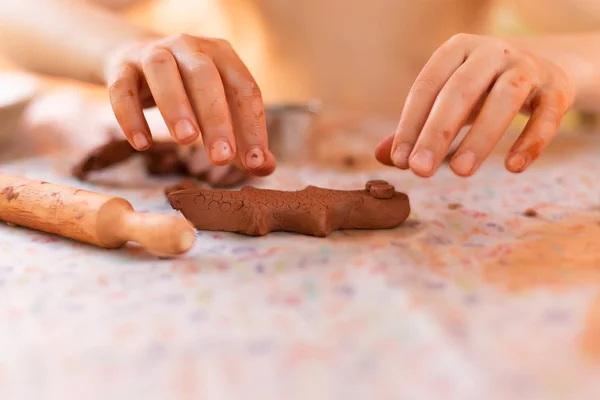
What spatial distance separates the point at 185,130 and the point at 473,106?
0.31 meters

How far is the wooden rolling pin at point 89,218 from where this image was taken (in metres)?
0.54

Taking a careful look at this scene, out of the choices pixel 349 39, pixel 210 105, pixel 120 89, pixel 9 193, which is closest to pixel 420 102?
pixel 210 105

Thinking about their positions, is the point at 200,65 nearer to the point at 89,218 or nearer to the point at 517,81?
the point at 89,218

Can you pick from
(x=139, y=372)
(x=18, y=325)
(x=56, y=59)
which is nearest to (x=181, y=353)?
(x=139, y=372)

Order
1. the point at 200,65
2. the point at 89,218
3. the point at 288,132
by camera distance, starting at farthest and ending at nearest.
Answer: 1. the point at 288,132
2. the point at 200,65
3. the point at 89,218

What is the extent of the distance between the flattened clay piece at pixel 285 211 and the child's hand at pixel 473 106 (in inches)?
2.2

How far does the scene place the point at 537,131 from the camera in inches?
25.4

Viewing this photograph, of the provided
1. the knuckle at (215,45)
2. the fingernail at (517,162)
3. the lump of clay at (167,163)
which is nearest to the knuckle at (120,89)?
the knuckle at (215,45)

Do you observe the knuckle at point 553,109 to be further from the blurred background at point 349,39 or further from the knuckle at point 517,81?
the blurred background at point 349,39

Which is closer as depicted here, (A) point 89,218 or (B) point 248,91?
(A) point 89,218

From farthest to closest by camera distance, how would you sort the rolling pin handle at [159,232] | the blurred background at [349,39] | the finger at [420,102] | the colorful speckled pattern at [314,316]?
the blurred background at [349,39] → the finger at [420,102] → the rolling pin handle at [159,232] → the colorful speckled pattern at [314,316]

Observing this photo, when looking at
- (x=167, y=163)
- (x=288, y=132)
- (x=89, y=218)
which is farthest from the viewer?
(x=288, y=132)

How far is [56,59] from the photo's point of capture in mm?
1064

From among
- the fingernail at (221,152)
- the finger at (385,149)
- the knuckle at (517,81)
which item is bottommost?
the fingernail at (221,152)
